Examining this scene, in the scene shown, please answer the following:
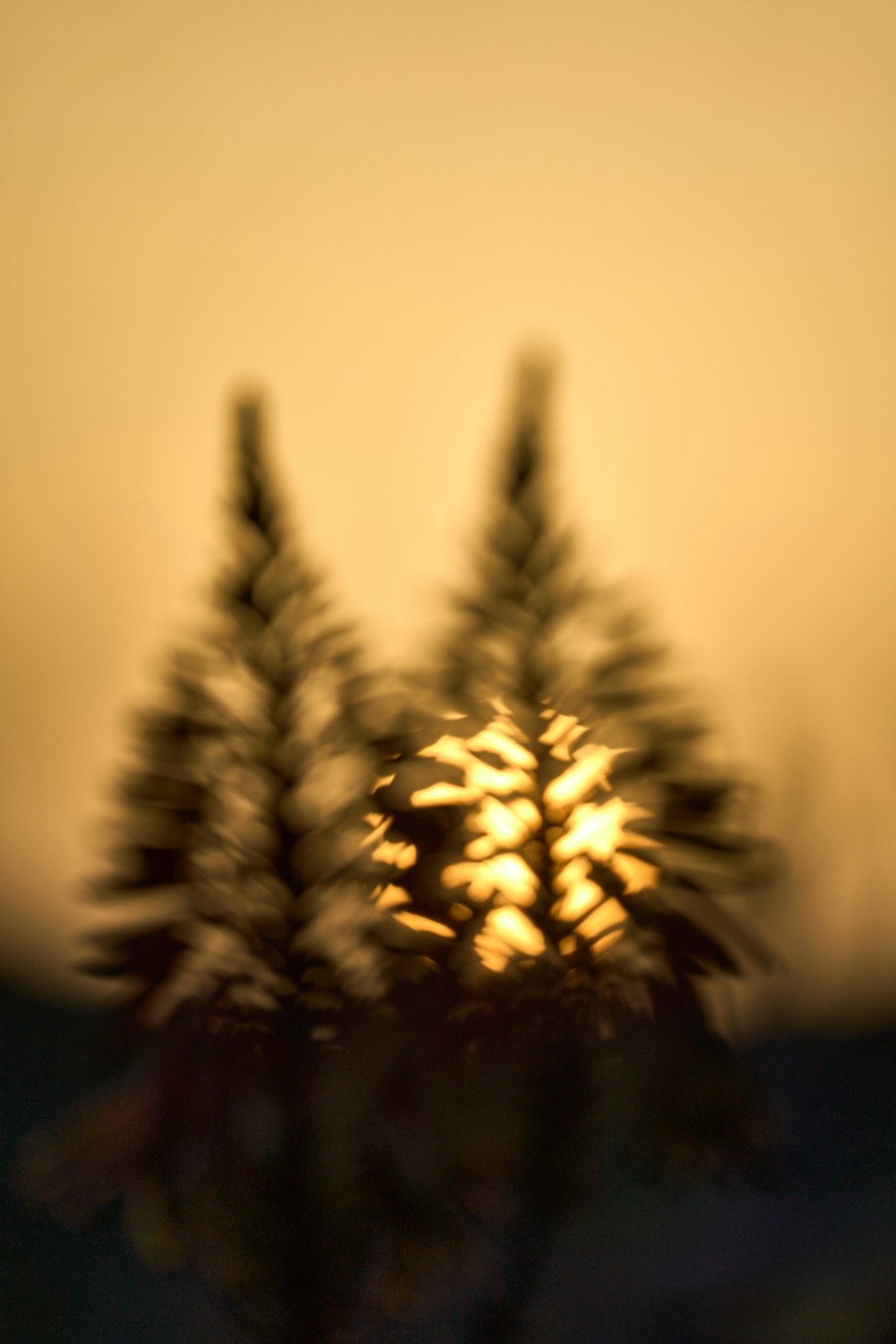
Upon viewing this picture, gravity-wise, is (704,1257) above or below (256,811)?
below

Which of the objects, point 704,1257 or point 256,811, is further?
point 704,1257

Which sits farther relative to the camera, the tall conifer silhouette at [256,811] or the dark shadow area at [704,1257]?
the dark shadow area at [704,1257]

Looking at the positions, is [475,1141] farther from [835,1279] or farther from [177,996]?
[835,1279]

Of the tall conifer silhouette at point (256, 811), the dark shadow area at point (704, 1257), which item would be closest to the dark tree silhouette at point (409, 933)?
the tall conifer silhouette at point (256, 811)

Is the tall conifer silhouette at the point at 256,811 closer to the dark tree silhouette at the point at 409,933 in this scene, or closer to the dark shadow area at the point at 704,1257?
the dark tree silhouette at the point at 409,933

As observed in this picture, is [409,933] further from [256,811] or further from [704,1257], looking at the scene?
[704,1257]

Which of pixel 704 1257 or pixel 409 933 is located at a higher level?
pixel 409 933

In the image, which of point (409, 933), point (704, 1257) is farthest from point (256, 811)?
point (704, 1257)

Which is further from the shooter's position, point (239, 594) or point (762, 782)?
point (762, 782)

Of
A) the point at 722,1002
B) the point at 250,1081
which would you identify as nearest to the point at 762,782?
the point at 722,1002

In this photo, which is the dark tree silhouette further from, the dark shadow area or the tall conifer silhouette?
the dark shadow area

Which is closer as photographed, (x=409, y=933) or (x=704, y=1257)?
(x=409, y=933)
